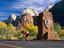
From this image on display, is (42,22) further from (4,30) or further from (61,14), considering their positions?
(61,14)

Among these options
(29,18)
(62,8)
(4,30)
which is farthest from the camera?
(62,8)

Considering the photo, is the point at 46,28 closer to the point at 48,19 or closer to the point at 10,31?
the point at 48,19

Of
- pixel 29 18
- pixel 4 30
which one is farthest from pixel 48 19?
pixel 29 18

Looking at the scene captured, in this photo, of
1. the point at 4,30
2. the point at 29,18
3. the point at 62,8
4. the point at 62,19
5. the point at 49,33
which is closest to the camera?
the point at 49,33

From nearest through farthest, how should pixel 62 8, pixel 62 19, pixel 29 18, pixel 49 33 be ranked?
pixel 49 33, pixel 29 18, pixel 62 19, pixel 62 8

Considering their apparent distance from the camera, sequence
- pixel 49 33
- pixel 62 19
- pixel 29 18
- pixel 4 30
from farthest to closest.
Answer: pixel 62 19, pixel 29 18, pixel 4 30, pixel 49 33

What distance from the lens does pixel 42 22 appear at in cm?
2869

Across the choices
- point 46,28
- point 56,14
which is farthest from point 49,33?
point 56,14

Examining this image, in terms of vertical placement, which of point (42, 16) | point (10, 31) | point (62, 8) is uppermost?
point (62, 8)

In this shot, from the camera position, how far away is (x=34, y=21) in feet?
549

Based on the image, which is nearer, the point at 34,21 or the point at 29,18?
the point at 29,18

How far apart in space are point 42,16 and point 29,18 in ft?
397

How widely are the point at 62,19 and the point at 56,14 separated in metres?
13.6

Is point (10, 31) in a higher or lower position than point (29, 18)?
lower
